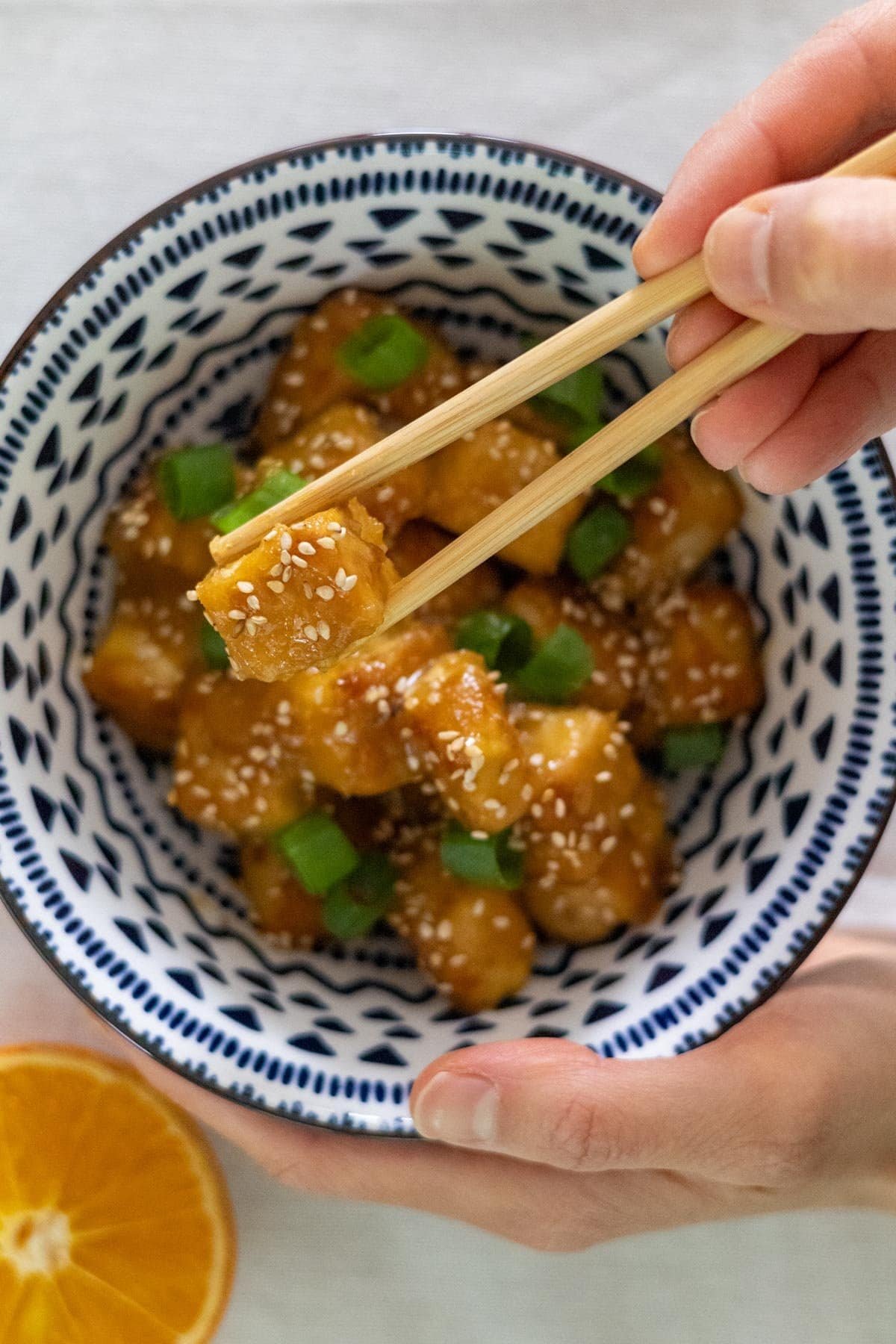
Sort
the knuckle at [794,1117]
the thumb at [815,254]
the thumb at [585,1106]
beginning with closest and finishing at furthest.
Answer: the thumb at [815,254] < the thumb at [585,1106] < the knuckle at [794,1117]

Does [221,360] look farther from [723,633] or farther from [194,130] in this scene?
[723,633]

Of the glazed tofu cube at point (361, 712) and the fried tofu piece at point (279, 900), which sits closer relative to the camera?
the glazed tofu cube at point (361, 712)

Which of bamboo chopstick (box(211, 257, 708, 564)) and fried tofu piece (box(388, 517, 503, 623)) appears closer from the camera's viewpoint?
bamboo chopstick (box(211, 257, 708, 564))

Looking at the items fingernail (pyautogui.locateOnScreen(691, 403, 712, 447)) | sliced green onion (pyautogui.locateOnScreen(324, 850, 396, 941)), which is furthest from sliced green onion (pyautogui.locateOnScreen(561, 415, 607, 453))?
sliced green onion (pyautogui.locateOnScreen(324, 850, 396, 941))

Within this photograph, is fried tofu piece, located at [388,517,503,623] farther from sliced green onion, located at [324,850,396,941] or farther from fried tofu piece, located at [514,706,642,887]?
sliced green onion, located at [324,850,396,941]

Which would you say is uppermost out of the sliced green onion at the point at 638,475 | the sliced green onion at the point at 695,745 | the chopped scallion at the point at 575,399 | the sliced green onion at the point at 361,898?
the chopped scallion at the point at 575,399

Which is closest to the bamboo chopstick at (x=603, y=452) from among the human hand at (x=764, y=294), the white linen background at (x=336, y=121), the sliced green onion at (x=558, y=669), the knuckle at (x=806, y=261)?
the human hand at (x=764, y=294)

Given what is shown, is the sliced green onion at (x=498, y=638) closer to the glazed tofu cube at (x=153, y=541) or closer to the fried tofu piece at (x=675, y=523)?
the fried tofu piece at (x=675, y=523)
